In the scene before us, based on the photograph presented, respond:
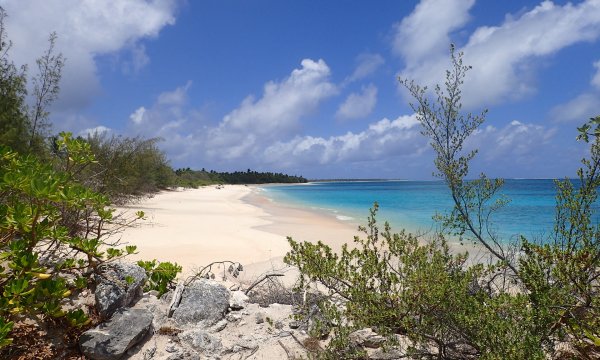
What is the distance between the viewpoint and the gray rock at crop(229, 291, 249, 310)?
4.60m

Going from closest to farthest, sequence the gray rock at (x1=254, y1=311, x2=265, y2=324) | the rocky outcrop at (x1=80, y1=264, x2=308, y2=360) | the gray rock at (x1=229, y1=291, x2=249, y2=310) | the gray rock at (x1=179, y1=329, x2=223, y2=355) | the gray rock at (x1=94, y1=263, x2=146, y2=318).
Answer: the rocky outcrop at (x1=80, y1=264, x2=308, y2=360)
the gray rock at (x1=179, y1=329, x2=223, y2=355)
the gray rock at (x1=94, y1=263, x2=146, y2=318)
the gray rock at (x1=254, y1=311, x2=265, y2=324)
the gray rock at (x1=229, y1=291, x2=249, y2=310)

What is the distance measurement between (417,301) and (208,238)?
32.1 ft

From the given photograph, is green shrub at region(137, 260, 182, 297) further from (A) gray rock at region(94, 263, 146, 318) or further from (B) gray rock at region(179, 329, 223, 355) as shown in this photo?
(B) gray rock at region(179, 329, 223, 355)

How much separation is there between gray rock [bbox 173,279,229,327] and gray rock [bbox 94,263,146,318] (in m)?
0.53

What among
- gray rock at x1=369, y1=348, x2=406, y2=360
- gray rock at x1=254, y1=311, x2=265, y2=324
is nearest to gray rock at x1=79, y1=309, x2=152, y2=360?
gray rock at x1=254, y1=311, x2=265, y2=324

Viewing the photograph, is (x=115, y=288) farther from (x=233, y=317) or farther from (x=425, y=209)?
(x=425, y=209)

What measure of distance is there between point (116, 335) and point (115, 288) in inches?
22.5

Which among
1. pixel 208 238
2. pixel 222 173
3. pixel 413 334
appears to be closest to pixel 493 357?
pixel 413 334

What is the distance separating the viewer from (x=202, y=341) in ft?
12.4

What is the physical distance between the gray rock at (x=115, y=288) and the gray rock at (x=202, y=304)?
20.9 inches

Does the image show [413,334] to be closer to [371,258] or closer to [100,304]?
[371,258]

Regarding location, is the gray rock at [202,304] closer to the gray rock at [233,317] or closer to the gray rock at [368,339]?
the gray rock at [233,317]

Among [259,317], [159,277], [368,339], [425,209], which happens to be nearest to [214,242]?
[159,277]

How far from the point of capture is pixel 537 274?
10.1 feet
